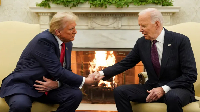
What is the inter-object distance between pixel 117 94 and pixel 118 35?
5.30 feet

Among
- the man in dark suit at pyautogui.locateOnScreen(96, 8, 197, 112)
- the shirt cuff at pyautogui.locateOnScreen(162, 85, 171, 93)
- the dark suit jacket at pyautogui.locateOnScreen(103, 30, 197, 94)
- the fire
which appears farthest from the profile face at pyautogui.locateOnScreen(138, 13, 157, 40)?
the fire

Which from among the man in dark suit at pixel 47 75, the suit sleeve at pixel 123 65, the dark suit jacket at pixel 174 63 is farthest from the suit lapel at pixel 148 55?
the man in dark suit at pixel 47 75

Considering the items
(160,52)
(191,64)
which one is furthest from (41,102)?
(191,64)

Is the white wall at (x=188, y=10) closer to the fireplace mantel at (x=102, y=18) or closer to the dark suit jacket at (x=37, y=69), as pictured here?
the fireplace mantel at (x=102, y=18)

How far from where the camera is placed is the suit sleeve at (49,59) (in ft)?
6.66

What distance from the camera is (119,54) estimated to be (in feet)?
13.0

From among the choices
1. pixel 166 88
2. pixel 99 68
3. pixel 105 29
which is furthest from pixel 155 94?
pixel 99 68

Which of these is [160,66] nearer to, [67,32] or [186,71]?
[186,71]

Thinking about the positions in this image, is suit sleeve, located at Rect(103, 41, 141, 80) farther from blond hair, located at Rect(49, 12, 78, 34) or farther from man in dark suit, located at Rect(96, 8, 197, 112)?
blond hair, located at Rect(49, 12, 78, 34)

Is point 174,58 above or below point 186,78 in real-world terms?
above

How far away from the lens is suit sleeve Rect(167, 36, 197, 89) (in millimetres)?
2043

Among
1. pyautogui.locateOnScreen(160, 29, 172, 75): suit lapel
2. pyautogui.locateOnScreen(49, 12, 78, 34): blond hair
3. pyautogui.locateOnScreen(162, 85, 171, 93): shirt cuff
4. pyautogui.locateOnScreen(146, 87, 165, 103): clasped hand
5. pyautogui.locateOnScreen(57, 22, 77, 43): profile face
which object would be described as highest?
pyautogui.locateOnScreen(49, 12, 78, 34): blond hair

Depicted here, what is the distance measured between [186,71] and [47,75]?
110cm

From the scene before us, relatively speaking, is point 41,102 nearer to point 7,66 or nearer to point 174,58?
point 7,66
